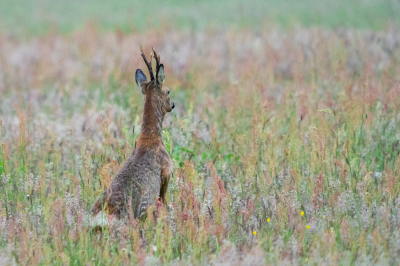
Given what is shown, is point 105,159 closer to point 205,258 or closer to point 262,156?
point 262,156

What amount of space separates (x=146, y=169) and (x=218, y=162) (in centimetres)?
160

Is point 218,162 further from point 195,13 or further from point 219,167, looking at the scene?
point 195,13

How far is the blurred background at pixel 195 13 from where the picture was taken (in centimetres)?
1880

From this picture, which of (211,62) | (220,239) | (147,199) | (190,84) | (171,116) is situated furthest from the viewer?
(211,62)

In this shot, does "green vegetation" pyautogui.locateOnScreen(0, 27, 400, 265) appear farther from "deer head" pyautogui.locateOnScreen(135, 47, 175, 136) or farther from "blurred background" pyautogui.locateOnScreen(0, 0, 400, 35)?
"blurred background" pyautogui.locateOnScreen(0, 0, 400, 35)

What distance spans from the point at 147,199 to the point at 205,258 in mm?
850

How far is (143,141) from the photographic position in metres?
4.95

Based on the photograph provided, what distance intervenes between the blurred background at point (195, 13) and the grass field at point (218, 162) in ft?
19.3

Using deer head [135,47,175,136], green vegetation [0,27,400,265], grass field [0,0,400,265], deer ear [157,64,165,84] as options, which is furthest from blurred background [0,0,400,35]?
deer ear [157,64,165,84]

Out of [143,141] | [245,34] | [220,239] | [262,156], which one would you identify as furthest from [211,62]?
[220,239]

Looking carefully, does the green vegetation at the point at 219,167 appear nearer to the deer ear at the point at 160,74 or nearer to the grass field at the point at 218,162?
the grass field at the point at 218,162

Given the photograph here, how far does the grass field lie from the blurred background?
589 centimetres

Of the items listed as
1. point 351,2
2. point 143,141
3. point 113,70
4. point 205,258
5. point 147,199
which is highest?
point 351,2

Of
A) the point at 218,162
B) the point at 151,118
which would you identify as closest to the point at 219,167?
the point at 218,162
